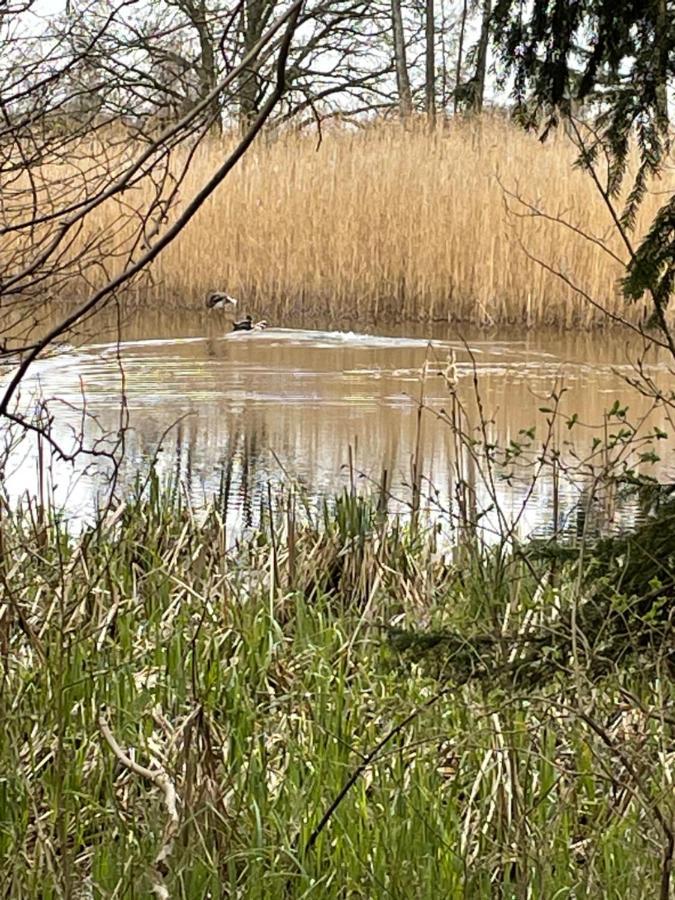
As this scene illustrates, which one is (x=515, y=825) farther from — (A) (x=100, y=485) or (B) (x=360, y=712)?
(A) (x=100, y=485)

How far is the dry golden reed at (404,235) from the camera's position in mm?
7328

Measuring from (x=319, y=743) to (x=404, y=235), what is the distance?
6.02 metres

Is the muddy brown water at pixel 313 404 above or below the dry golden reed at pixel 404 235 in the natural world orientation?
below

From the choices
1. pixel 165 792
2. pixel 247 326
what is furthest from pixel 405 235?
pixel 165 792

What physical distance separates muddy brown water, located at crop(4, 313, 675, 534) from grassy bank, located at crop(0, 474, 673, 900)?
0.46 m

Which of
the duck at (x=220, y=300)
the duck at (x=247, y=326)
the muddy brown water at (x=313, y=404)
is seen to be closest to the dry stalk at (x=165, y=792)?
the muddy brown water at (x=313, y=404)

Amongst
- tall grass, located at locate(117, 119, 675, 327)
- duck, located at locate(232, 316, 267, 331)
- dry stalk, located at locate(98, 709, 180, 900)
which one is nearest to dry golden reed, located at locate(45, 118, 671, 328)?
tall grass, located at locate(117, 119, 675, 327)

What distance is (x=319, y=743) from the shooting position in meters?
1.87

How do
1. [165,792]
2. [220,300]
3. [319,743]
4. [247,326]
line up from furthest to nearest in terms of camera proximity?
1. [220,300]
2. [247,326]
3. [319,743]
4. [165,792]

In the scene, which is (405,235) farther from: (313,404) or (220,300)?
(313,404)

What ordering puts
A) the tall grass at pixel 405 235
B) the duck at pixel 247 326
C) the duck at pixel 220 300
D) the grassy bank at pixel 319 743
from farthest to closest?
1. the duck at pixel 220 300
2. the tall grass at pixel 405 235
3. the duck at pixel 247 326
4. the grassy bank at pixel 319 743

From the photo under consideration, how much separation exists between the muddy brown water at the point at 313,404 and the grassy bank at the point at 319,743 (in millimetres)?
463

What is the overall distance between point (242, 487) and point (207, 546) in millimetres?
1053

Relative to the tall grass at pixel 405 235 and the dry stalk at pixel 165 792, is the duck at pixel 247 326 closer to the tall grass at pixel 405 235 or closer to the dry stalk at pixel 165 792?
the tall grass at pixel 405 235
